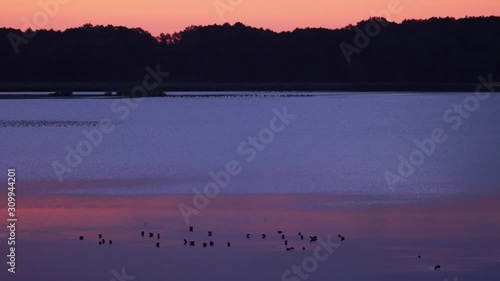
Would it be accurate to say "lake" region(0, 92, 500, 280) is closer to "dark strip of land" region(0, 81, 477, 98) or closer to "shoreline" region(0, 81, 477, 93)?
"dark strip of land" region(0, 81, 477, 98)

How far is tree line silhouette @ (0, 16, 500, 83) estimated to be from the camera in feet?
223

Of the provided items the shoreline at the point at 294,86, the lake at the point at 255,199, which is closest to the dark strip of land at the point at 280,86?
the shoreline at the point at 294,86

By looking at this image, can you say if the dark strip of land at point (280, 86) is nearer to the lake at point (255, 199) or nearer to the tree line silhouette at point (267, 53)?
the tree line silhouette at point (267, 53)

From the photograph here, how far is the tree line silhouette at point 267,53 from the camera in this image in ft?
223

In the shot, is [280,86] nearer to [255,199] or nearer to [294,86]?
[294,86]

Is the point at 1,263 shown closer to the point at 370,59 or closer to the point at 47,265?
the point at 47,265

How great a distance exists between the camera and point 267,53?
73.1 meters

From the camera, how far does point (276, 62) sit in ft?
239

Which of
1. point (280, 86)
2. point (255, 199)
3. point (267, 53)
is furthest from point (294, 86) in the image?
point (255, 199)

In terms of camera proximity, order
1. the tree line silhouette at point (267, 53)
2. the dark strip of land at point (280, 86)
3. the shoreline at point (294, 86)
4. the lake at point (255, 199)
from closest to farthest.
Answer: the lake at point (255, 199) < the dark strip of land at point (280, 86) < the tree line silhouette at point (267, 53) < the shoreline at point (294, 86)

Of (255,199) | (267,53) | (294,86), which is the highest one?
(267,53)

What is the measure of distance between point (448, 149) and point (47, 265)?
1343 cm

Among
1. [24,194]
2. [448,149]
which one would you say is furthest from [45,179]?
[448,149]

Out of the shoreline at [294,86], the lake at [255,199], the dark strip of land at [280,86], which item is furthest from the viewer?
the shoreline at [294,86]
